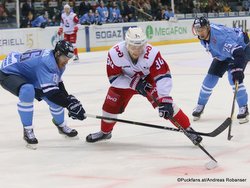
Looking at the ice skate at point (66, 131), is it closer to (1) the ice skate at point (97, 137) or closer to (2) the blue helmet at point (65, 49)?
(1) the ice skate at point (97, 137)

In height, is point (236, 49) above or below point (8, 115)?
above

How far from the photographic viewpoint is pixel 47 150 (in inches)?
152

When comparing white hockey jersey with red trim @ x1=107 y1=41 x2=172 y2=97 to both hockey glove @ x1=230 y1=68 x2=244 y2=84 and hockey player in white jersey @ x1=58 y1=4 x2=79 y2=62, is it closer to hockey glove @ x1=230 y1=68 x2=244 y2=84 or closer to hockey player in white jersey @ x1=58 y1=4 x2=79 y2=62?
hockey glove @ x1=230 y1=68 x2=244 y2=84

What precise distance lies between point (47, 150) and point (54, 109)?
1.39 ft

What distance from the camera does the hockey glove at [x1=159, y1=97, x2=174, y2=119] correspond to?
3508 millimetres

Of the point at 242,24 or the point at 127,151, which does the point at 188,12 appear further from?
the point at 127,151

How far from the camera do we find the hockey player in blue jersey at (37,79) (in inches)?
145

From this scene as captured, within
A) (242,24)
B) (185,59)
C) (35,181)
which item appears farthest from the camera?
(242,24)

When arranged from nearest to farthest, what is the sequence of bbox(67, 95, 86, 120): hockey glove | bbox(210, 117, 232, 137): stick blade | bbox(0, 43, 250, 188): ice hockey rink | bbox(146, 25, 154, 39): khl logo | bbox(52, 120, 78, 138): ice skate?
bbox(0, 43, 250, 188): ice hockey rink
bbox(67, 95, 86, 120): hockey glove
bbox(210, 117, 232, 137): stick blade
bbox(52, 120, 78, 138): ice skate
bbox(146, 25, 154, 39): khl logo

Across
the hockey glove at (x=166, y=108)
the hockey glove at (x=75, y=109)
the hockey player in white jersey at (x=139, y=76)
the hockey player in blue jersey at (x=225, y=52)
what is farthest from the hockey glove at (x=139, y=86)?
the hockey player in blue jersey at (x=225, y=52)

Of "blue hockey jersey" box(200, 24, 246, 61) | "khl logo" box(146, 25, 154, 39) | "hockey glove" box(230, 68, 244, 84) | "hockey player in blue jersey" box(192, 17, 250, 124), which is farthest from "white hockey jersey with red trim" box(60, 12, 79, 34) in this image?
"hockey glove" box(230, 68, 244, 84)

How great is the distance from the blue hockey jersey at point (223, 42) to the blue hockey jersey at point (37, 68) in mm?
1376

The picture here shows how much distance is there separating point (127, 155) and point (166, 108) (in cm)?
42

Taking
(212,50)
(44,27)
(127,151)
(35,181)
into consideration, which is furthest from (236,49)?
(44,27)
